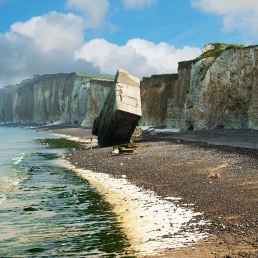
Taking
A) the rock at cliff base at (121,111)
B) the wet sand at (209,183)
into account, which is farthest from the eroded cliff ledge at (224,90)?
the wet sand at (209,183)

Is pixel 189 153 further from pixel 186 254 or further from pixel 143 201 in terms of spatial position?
A: pixel 186 254

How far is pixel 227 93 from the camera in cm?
4234

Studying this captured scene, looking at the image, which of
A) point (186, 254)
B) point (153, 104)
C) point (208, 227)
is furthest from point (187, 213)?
point (153, 104)

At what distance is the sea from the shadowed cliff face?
99740 millimetres

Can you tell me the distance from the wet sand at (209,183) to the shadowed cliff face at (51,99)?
94181 millimetres

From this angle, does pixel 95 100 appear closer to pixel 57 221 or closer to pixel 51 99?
pixel 51 99

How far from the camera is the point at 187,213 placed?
32.8ft

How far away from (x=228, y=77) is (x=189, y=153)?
2307 cm

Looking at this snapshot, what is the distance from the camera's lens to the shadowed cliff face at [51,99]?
129m

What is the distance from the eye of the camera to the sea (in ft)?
25.6

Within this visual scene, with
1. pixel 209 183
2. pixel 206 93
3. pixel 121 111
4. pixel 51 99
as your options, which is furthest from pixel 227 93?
pixel 51 99

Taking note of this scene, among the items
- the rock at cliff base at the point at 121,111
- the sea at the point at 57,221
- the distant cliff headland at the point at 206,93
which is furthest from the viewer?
the distant cliff headland at the point at 206,93

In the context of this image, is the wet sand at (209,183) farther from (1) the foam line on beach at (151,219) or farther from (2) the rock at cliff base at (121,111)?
(2) the rock at cliff base at (121,111)

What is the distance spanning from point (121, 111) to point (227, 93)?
59.4 feet
